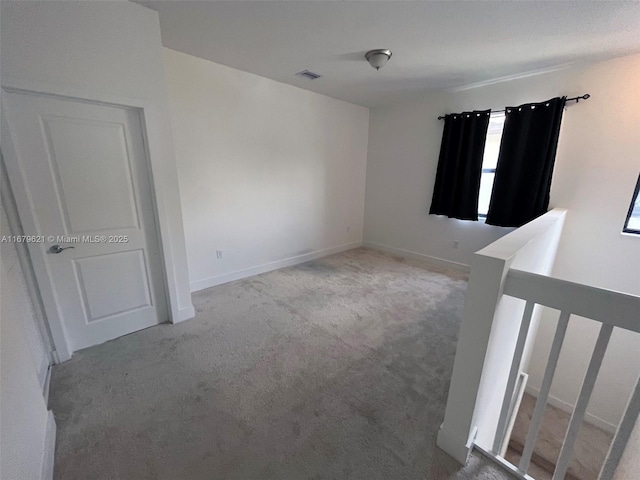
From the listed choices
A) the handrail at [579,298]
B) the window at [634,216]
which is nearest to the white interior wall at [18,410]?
the handrail at [579,298]

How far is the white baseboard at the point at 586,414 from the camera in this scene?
3.07 m

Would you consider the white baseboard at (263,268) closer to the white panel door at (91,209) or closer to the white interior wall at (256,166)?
the white interior wall at (256,166)

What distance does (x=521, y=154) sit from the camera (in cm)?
329

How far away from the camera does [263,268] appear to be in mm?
3898

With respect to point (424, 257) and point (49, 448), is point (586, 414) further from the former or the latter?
point (49, 448)

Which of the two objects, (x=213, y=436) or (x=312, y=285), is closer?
(x=213, y=436)

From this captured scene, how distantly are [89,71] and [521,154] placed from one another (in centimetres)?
439

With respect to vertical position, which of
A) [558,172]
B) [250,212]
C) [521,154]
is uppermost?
[521,154]

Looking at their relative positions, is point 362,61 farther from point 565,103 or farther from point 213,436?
point 213,436

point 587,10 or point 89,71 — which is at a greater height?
point 587,10

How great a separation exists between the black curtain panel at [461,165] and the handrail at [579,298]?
297 centimetres

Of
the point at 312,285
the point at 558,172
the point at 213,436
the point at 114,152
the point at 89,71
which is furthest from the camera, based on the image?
the point at 312,285

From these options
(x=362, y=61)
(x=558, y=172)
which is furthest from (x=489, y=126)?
(x=362, y=61)

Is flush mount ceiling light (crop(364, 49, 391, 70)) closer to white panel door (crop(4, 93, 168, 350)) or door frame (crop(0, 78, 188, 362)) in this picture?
door frame (crop(0, 78, 188, 362))
